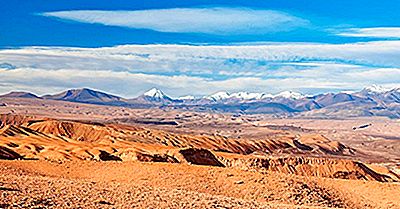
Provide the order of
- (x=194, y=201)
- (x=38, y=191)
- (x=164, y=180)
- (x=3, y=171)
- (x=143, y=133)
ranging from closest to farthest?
(x=38, y=191) < (x=194, y=201) < (x=3, y=171) < (x=164, y=180) < (x=143, y=133)

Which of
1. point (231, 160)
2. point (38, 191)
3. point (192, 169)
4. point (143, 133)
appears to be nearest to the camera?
point (38, 191)

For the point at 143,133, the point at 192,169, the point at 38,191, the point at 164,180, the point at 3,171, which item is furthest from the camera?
the point at 143,133

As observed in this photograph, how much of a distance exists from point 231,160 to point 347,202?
162 feet

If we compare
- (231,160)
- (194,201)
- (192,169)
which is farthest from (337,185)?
(231,160)

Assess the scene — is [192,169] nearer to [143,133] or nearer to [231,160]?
[231,160]

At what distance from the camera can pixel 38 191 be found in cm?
2438

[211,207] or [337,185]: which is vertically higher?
[211,207]

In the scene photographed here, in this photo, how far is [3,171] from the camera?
3469 cm

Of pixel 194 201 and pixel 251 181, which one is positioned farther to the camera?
pixel 251 181

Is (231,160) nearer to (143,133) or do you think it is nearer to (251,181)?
(251,181)

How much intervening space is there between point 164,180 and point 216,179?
3.38 m

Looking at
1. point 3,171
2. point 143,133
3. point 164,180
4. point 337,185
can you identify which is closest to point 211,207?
point 164,180

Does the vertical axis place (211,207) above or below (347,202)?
above

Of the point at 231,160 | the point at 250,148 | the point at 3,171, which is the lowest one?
the point at 250,148
